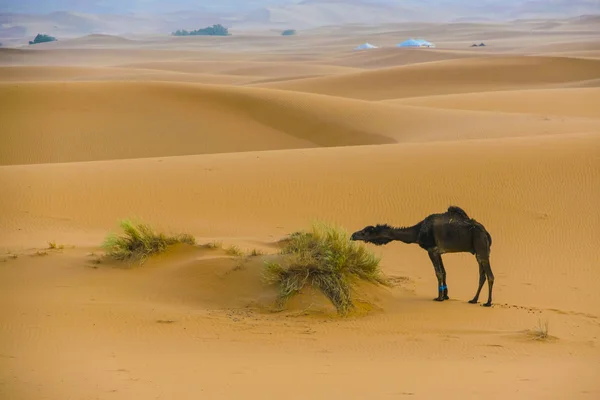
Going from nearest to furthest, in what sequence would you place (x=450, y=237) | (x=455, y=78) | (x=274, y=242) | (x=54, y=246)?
(x=450, y=237), (x=54, y=246), (x=274, y=242), (x=455, y=78)

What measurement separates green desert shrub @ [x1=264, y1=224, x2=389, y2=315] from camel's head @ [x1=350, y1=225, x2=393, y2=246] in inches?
A: 7.4

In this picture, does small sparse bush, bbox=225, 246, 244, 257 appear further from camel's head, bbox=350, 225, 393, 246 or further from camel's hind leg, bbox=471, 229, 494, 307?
camel's hind leg, bbox=471, 229, 494, 307

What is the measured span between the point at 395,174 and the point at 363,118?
1120cm

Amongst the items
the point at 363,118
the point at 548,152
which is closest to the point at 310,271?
the point at 548,152

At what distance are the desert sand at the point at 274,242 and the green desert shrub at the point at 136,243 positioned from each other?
203 millimetres

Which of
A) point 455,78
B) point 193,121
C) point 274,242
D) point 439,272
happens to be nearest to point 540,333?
point 439,272

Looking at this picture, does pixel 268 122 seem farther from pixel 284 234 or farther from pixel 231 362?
pixel 231 362

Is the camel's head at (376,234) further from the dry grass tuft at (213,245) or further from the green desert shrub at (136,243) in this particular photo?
the green desert shrub at (136,243)

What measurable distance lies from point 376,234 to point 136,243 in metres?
3.08

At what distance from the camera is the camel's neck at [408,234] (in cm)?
990

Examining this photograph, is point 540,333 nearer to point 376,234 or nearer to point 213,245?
point 376,234

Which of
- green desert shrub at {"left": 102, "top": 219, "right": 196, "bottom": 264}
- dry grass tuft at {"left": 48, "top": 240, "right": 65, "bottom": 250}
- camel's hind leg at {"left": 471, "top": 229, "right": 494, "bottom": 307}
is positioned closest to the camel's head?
camel's hind leg at {"left": 471, "top": 229, "right": 494, "bottom": 307}

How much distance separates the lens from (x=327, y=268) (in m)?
9.51

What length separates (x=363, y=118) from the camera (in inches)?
1051
